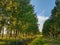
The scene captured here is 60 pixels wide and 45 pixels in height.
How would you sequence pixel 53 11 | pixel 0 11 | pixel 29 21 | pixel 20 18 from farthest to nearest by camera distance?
pixel 29 21
pixel 53 11
pixel 20 18
pixel 0 11

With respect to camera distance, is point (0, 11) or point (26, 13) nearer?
point (0, 11)

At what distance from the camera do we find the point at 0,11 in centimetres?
6756

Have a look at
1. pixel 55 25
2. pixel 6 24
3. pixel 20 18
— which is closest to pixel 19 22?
pixel 20 18


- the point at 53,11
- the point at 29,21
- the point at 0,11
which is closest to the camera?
the point at 0,11

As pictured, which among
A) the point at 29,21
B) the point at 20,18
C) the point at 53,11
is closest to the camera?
the point at 20,18

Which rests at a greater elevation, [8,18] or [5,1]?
[5,1]

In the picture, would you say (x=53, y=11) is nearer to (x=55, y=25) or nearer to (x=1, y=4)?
(x=55, y=25)

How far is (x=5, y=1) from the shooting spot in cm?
6844

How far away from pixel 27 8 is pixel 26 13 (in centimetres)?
240

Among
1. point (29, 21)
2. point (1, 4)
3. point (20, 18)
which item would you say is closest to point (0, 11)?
point (1, 4)

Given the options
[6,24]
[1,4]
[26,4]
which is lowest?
[6,24]

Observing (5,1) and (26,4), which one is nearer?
(5,1)

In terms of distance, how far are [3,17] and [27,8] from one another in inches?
1861

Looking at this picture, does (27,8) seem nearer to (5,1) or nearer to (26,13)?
(26,13)
